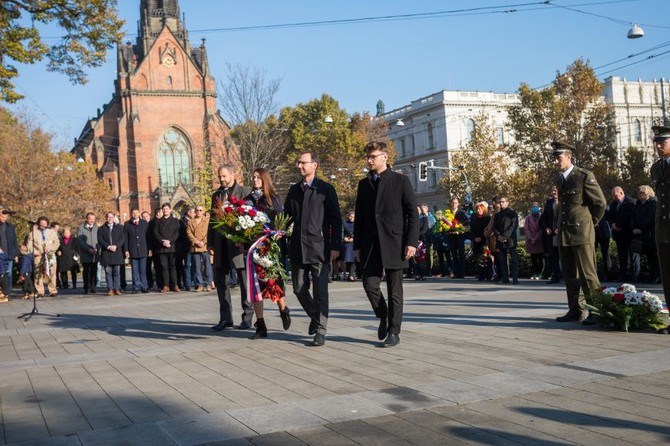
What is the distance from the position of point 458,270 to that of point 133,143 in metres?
59.8

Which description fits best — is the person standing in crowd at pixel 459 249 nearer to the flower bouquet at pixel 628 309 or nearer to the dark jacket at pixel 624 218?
the dark jacket at pixel 624 218

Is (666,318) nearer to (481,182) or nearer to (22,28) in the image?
(22,28)

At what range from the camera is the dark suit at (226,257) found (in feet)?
33.3

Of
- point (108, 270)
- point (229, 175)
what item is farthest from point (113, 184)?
point (229, 175)

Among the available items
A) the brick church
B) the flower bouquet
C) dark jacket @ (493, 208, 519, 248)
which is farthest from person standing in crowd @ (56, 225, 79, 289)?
the brick church

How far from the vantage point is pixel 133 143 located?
2955 inches

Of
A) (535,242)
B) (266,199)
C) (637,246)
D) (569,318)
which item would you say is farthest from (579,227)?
(535,242)

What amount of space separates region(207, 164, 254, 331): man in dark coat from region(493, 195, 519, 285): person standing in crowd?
8.49 meters

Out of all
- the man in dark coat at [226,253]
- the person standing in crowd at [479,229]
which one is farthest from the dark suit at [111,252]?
the man in dark coat at [226,253]

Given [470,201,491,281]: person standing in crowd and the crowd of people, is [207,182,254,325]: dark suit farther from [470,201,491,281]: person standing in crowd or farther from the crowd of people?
[470,201,491,281]: person standing in crowd

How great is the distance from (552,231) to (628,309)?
23.9ft

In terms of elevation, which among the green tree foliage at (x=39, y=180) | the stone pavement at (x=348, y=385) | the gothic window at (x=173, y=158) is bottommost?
the stone pavement at (x=348, y=385)

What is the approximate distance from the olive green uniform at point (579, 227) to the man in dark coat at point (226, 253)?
13.5 feet

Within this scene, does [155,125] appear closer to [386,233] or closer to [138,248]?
[138,248]
